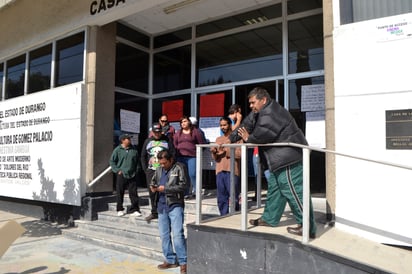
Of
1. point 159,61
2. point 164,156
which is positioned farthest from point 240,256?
point 159,61

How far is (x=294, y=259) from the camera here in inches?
133

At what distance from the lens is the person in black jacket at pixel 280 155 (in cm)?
358

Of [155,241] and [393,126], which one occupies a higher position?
[393,126]

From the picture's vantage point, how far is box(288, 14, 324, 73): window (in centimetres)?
653

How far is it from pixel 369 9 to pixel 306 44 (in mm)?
2425

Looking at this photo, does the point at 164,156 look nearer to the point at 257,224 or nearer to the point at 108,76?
the point at 257,224

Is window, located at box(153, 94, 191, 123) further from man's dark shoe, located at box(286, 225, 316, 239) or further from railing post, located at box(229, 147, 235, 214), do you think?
man's dark shoe, located at box(286, 225, 316, 239)

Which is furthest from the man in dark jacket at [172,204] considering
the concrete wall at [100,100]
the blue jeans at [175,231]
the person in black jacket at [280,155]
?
the concrete wall at [100,100]

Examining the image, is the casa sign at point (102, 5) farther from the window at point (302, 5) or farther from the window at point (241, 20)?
the window at point (302, 5)

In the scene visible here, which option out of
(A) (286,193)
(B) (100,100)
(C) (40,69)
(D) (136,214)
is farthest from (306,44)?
(C) (40,69)

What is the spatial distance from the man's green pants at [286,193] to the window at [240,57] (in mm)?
3758

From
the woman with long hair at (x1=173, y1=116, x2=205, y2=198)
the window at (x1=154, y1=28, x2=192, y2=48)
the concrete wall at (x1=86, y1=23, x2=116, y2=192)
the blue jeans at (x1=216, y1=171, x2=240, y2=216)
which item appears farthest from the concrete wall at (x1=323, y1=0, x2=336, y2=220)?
the concrete wall at (x1=86, y1=23, x2=116, y2=192)

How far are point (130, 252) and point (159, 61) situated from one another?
518 centimetres

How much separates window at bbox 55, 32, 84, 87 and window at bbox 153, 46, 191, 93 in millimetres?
1991
